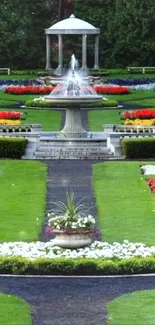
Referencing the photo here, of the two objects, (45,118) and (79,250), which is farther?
(45,118)

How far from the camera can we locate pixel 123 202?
89.8 feet

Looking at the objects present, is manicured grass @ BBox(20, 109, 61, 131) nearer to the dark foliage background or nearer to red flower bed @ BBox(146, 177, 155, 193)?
red flower bed @ BBox(146, 177, 155, 193)

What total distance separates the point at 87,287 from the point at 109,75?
5434cm

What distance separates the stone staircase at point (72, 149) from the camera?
3769 centimetres

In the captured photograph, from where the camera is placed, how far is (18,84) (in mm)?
65938

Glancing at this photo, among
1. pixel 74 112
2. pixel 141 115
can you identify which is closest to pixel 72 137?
pixel 74 112

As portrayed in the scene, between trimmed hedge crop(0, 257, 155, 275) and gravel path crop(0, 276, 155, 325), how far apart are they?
11.3 inches

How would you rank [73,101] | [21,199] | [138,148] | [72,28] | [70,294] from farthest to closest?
[72,28], [73,101], [138,148], [21,199], [70,294]

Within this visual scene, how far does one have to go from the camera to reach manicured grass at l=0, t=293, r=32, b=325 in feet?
54.2

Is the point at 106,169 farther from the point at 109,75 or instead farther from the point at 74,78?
the point at 109,75

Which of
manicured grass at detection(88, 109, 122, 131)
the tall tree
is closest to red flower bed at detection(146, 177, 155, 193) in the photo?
manicured grass at detection(88, 109, 122, 131)

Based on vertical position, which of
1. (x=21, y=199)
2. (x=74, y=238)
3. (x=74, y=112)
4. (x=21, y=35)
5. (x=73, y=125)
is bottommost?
(x=74, y=238)

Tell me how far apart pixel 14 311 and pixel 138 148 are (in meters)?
20.6

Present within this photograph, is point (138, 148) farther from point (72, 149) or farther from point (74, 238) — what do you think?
point (74, 238)
